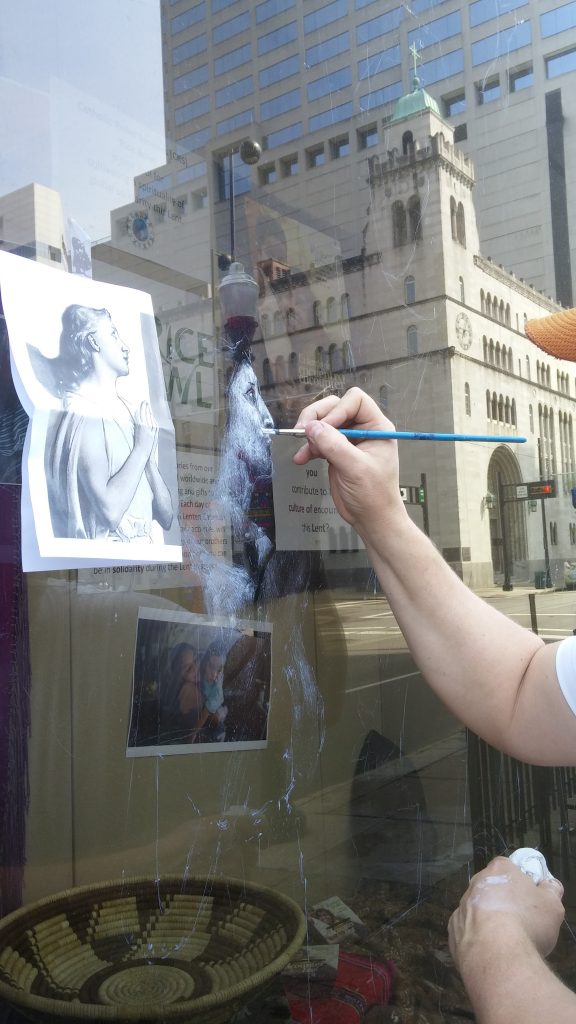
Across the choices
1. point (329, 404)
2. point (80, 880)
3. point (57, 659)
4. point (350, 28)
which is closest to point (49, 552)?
point (57, 659)

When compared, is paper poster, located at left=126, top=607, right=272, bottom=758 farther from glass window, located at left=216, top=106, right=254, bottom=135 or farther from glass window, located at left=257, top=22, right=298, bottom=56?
glass window, located at left=257, top=22, right=298, bottom=56

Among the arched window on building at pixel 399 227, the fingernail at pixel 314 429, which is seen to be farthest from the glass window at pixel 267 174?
the fingernail at pixel 314 429

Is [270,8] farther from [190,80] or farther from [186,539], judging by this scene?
[186,539]

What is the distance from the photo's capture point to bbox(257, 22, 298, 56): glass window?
1.27m

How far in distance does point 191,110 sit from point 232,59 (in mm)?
134

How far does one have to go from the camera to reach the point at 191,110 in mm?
1200

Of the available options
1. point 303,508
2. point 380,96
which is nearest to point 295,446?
point 303,508

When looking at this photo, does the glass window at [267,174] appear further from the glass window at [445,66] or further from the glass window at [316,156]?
the glass window at [445,66]

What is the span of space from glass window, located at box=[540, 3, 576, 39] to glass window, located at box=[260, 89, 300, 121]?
421 millimetres

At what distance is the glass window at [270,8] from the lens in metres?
1.27

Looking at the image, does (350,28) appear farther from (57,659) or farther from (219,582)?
(57,659)

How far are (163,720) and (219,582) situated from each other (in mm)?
206

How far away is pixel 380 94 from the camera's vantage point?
1.34m

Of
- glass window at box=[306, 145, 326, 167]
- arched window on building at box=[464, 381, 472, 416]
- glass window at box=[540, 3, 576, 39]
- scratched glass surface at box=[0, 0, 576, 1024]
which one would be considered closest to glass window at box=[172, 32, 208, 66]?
scratched glass surface at box=[0, 0, 576, 1024]
